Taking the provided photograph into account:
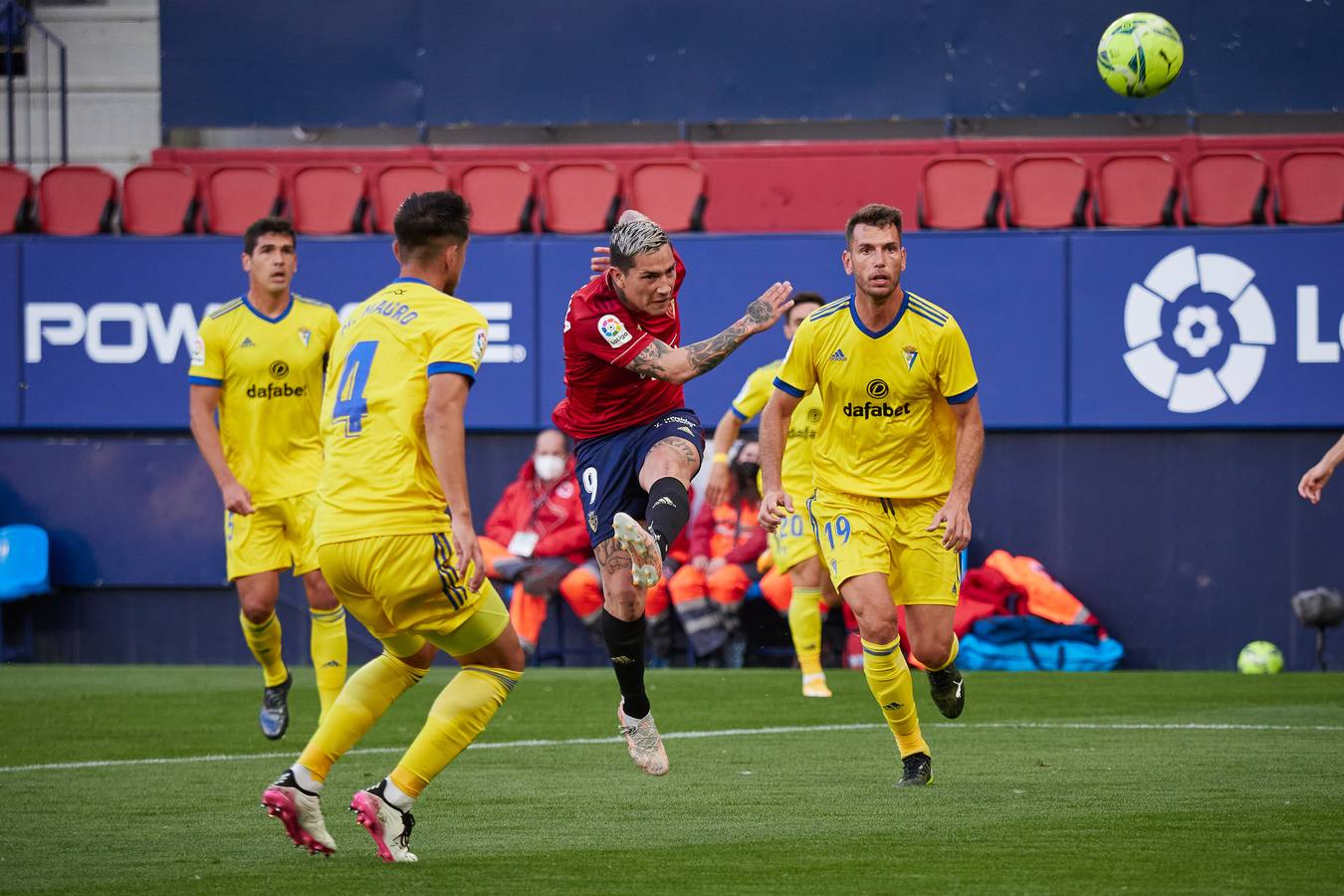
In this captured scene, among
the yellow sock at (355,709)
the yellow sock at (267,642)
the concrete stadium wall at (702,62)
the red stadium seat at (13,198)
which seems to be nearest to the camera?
the yellow sock at (355,709)

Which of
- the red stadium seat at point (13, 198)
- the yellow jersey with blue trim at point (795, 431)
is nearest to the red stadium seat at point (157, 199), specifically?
the red stadium seat at point (13, 198)

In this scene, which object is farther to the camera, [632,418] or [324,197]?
[324,197]

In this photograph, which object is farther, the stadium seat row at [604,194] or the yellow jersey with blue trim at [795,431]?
the stadium seat row at [604,194]

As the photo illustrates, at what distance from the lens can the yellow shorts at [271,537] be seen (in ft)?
30.1

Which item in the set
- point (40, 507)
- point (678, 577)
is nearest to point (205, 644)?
point (40, 507)

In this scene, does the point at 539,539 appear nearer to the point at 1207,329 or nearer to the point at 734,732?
the point at 734,732

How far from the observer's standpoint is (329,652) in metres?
9.18

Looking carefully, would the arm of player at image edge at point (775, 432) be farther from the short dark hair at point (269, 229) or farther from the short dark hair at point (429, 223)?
the short dark hair at point (269, 229)

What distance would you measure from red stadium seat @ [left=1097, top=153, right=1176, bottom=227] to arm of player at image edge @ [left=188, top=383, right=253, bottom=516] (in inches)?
323

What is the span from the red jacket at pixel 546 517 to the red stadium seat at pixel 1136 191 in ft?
16.2

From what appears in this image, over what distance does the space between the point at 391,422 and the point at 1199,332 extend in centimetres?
967

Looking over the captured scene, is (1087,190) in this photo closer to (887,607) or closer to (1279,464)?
(1279,464)

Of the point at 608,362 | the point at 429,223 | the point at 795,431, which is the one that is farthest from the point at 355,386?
the point at 795,431

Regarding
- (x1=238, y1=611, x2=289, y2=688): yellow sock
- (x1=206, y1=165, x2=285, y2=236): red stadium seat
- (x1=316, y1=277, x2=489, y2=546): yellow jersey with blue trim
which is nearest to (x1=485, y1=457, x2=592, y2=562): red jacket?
(x1=206, y1=165, x2=285, y2=236): red stadium seat
